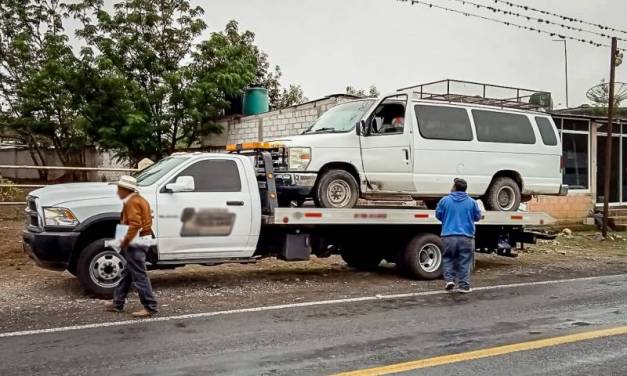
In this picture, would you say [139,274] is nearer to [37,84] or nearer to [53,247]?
[53,247]

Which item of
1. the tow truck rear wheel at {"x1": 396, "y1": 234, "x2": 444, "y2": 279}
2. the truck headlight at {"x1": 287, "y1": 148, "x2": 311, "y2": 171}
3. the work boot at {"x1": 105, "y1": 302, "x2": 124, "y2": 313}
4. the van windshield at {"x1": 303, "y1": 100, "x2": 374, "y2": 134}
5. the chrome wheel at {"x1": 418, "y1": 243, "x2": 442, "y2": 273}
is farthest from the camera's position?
the chrome wheel at {"x1": 418, "y1": 243, "x2": 442, "y2": 273}

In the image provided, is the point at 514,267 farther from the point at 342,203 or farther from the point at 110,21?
the point at 110,21

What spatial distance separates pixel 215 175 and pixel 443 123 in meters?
3.95

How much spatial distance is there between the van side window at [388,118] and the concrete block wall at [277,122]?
16.0 ft

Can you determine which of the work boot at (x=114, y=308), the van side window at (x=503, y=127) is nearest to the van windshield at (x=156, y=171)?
the work boot at (x=114, y=308)

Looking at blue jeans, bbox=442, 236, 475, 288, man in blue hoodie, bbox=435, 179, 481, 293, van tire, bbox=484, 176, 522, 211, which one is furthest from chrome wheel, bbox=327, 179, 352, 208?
van tire, bbox=484, 176, 522, 211

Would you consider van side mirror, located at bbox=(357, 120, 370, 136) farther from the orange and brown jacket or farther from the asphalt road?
the orange and brown jacket

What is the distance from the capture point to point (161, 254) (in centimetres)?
906

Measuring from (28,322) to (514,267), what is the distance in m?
8.83

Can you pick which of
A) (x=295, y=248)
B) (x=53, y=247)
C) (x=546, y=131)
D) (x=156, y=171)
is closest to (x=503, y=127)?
(x=546, y=131)

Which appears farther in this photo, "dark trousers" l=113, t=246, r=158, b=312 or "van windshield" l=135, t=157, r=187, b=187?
"van windshield" l=135, t=157, r=187, b=187

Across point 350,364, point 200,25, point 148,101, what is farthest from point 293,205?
point 200,25

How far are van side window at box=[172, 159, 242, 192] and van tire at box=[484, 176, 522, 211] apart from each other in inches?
179

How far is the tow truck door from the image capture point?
909cm
